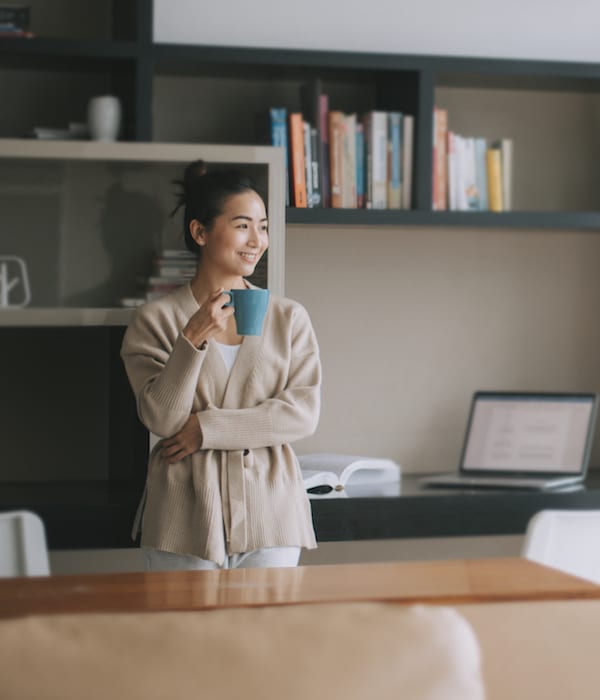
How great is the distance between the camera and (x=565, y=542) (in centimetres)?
168

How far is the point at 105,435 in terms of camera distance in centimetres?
138

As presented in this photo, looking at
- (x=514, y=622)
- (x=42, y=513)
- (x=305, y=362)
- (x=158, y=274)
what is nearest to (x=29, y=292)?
(x=158, y=274)

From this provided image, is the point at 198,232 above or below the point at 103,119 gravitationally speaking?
below

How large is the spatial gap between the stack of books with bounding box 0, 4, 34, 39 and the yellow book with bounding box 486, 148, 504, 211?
0.84m

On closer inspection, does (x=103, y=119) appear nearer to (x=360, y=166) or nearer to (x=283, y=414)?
(x=360, y=166)

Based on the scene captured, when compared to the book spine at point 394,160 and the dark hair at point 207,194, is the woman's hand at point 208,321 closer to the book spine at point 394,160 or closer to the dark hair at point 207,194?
the dark hair at point 207,194

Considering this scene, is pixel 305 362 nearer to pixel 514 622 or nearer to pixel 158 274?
pixel 158 274

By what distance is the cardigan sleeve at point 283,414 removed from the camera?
1168 mm

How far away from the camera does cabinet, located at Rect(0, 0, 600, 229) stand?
1712mm

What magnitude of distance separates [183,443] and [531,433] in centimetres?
96

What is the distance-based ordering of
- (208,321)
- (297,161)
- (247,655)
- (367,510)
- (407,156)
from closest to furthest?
(247,655), (208,321), (367,510), (297,161), (407,156)

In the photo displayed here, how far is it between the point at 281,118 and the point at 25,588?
1072 mm

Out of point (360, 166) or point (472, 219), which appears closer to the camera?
point (360, 166)

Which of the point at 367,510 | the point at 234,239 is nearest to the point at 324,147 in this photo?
the point at 234,239
